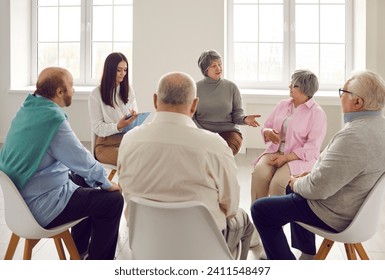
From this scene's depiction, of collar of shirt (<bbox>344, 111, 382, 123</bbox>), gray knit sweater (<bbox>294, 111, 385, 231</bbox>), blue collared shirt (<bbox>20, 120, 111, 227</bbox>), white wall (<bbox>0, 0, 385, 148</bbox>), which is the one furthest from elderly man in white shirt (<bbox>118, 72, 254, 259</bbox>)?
white wall (<bbox>0, 0, 385, 148</bbox>)

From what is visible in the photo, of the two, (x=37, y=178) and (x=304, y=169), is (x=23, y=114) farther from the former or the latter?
(x=304, y=169)

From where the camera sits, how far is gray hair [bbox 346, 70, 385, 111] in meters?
2.70

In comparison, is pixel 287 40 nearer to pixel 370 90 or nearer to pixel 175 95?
pixel 370 90

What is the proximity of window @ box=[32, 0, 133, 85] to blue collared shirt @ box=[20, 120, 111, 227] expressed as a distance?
218 inches

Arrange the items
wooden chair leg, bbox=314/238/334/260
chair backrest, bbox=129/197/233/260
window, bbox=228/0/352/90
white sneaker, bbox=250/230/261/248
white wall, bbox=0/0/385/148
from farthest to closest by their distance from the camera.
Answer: window, bbox=228/0/352/90 < white wall, bbox=0/0/385/148 < white sneaker, bbox=250/230/261/248 < wooden chair leg, bbox=314/238/334/260 < chair backrest, bbox=129/197/233/260

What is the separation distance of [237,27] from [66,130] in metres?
5.42

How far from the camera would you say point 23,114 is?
9.42 ft

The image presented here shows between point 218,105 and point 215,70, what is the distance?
11.8 inches

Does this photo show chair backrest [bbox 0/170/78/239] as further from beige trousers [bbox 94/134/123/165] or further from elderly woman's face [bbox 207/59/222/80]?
elderly woman's face [bbox 207/59/222/80]

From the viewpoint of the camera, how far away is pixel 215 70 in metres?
4.60

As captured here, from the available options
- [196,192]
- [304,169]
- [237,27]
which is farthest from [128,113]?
[237,27]

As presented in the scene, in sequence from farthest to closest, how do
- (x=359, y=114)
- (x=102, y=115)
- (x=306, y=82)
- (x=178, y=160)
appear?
(x=102, y=115) < (x=306, y=82) < (x=359, y=114) < (x=178, y=160)

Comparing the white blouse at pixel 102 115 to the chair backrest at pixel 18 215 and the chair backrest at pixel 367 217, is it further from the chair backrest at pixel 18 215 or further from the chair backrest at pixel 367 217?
the chair backrest at pixel 367 217

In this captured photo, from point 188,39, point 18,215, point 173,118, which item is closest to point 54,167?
point 18,215
